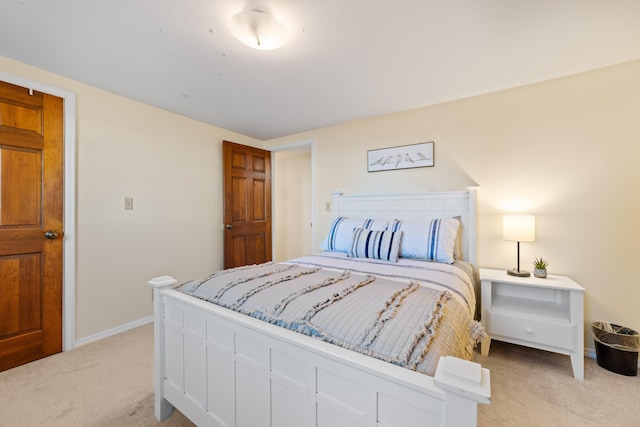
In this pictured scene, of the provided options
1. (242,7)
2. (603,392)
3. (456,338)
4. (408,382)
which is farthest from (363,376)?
(603,392)

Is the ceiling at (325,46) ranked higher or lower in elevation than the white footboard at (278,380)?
higher

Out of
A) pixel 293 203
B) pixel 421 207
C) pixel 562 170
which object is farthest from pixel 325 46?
pixel 293 203

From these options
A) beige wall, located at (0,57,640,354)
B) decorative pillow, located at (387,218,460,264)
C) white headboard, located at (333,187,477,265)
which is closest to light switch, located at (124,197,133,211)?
beige wall, located at (0,57,640,354)

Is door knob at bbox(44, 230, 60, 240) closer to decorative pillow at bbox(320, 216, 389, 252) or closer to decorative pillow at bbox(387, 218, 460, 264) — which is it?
decorative pillow at bbox(320, 216, 389, 252)

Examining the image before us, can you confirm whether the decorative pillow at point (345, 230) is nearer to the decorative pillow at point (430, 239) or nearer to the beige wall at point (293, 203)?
the decorative pillow at point (430, 239)

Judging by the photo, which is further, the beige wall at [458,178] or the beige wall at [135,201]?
the beige wall at [135,201]

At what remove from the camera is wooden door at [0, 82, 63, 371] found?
6.11 feet

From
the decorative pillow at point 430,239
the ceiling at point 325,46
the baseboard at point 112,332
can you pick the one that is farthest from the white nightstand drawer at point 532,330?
the baseboard at point 112,332

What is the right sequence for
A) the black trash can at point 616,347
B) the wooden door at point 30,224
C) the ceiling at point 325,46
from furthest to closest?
the wooden door at point 30,224 < the black trash can at point 616,347 < the ceiling at point 325,46

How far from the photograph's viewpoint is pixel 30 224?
1972mm

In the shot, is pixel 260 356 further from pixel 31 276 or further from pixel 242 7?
pixel 31 276

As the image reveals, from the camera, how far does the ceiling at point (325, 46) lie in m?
1.39

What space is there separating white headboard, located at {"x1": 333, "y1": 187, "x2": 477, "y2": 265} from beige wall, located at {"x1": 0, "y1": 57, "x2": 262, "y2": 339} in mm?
1693

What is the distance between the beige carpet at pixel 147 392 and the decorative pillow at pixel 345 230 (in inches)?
51.2
